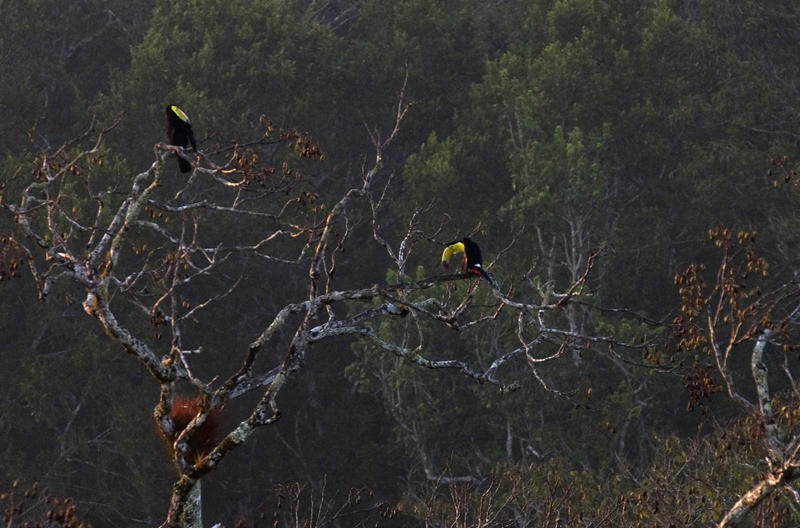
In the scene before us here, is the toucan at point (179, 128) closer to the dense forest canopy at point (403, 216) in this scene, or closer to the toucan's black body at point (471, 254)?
the toucan's black body at point (471, 254)

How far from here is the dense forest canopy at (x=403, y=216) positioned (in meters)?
25.9

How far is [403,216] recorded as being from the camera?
29641mm

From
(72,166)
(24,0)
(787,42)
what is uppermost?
(72,166)

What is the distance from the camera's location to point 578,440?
25094 mm

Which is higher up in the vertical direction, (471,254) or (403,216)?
(471,254)

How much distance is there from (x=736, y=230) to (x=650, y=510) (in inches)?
595

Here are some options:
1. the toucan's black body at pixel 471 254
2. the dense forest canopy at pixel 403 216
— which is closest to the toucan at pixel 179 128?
the toucan's black body at pixel 471 254

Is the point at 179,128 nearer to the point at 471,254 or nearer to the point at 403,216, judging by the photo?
the point at 471,254

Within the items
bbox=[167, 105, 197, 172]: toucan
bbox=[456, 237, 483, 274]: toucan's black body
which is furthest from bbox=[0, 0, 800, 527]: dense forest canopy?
bbox=[456, 237, 483, 274]: toucan's black body

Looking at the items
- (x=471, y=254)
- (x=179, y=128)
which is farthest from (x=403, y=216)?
(x=471, y=254)

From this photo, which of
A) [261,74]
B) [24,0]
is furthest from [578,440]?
[24,0]

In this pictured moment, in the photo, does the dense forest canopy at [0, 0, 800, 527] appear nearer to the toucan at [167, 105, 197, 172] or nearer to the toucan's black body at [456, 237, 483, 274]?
the toucan at [167, 105, 197, 172]

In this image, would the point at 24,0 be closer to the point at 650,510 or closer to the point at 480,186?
the point at 480,186

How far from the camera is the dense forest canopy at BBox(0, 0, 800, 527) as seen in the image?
25.9 m
